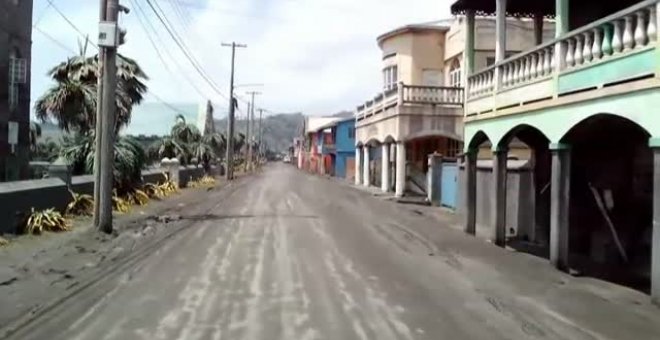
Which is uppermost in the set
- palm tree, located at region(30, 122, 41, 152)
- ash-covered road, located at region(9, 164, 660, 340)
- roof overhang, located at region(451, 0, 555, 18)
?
roof overhang, located at region(451, 0, 555, 18)

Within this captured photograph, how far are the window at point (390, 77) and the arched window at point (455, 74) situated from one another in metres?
3.63

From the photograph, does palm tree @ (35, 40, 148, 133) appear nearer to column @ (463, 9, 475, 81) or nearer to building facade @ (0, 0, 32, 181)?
building facade @ (0, 0, 32, 181)

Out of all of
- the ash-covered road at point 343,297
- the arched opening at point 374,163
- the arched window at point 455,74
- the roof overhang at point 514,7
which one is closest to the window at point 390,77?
the arched window at point 455,74

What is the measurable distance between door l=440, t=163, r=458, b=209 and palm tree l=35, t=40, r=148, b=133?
1211 cm

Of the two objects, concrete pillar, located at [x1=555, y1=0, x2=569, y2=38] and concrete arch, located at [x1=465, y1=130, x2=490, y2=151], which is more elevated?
concrete pillar, located at [x1=555, y1=0, x2=569, y2=38]

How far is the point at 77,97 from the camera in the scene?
78.8 ft

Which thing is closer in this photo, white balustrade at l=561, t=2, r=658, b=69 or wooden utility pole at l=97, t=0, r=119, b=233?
white balustrade at l=561, t=2, r=658, b=69

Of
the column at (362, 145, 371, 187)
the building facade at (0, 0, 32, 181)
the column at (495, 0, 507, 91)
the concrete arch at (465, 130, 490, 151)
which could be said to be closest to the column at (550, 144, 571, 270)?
the column at (495, 0, 507, 91)

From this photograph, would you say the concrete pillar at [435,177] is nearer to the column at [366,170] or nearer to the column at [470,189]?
the column at [470,189]

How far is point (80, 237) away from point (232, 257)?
433cm

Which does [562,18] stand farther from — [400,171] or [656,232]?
[400,171]

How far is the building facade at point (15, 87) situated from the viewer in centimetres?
2736

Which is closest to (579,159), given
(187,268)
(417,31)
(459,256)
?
(459,256)

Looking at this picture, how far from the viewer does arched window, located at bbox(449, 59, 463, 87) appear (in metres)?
35.9
